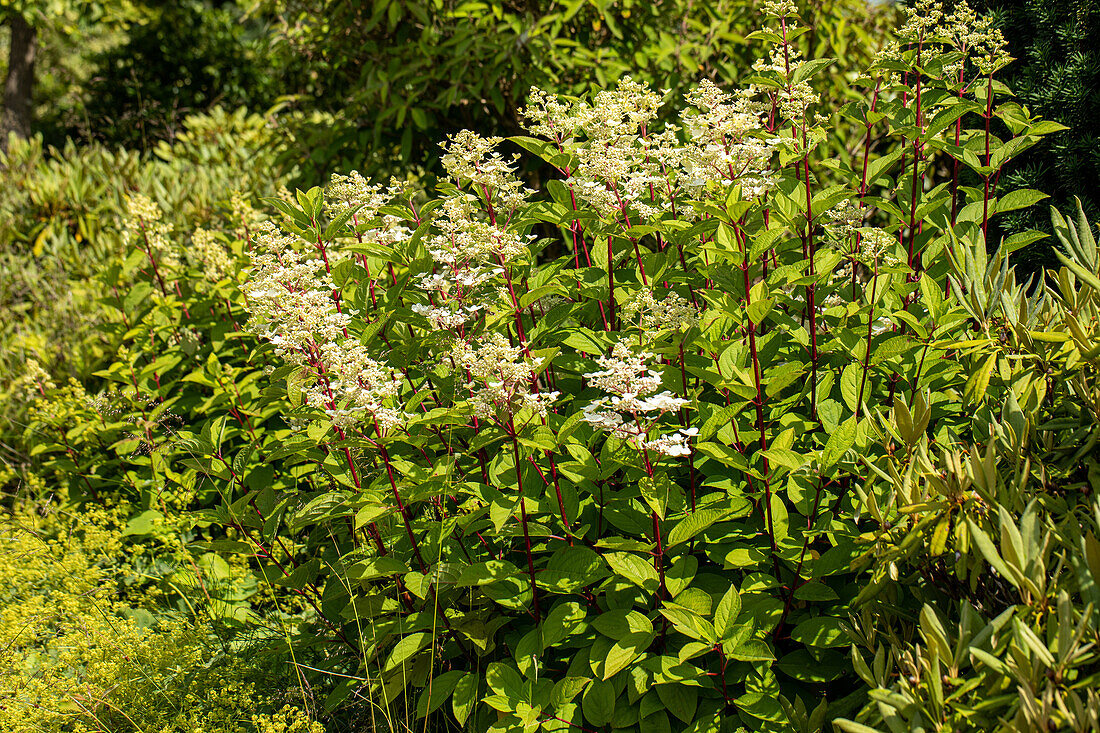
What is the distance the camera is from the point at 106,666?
91.1 inches

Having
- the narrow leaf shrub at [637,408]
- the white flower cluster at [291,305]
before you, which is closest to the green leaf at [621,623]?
the narrow leaf shrub at [637,408]

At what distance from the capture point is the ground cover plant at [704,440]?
61.7 inches

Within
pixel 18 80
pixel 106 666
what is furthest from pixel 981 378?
pixel 18 80

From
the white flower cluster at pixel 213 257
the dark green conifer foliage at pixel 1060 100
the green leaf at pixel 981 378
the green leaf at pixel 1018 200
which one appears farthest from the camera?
the white flower cluster at pixel 213 257

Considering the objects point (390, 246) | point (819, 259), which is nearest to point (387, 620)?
point (390, 246)

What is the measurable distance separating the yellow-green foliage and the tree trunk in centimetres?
894

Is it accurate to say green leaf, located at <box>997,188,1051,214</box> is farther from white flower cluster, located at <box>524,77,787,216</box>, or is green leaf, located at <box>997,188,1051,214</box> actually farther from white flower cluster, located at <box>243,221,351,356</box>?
white flower cluster, located at <box>243,221,351,356</box>

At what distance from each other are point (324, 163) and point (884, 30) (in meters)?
3.61

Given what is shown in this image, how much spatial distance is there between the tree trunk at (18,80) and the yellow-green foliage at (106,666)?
352 inches

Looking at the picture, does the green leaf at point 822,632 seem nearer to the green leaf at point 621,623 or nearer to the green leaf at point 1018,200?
the green leaf at point 621,623

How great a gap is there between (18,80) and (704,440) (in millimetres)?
11288

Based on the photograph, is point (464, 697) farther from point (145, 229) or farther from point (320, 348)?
point (145, 229)

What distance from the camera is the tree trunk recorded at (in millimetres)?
9805

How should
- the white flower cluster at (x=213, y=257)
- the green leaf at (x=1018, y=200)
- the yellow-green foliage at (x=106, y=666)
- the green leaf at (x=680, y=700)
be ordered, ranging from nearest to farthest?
1. the green leaf at (x=680, y=700)
2. the green leaf at (x=1018, y=200)
3. the yellow-green foliage at (x=106, y=666)
4. the white flower cluster at (x=213, y=257)
